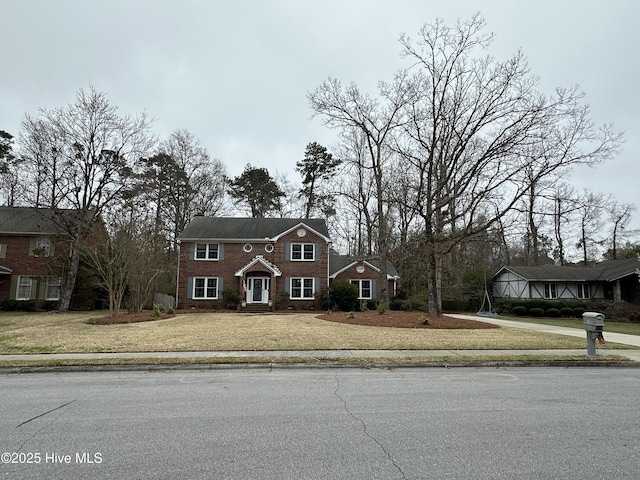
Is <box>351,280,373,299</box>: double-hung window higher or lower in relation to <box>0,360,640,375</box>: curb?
higher

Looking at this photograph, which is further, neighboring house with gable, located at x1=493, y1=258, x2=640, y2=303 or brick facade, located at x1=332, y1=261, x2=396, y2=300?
neighboring house with gable, located at x1=493, y1=258, x2=640, y2=303

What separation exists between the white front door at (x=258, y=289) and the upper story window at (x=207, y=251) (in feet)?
11.1

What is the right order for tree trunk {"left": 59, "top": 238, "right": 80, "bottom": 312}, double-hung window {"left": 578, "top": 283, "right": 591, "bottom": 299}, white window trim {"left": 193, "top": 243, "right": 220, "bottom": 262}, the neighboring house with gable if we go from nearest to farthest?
1. tree trunk {"left": 59, "top": 238, "right": 80, "bottom": 312}
2. white window trim {"left": 193, "top": 243, "right": 220, "bottom": 262}
3. the neighboring house with gable
4. double-hung window {"left": 578, "top": 283, "right": 591, "bottom": 299}

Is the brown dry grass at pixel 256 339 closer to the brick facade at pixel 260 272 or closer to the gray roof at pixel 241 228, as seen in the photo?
the brick facade at pixel 260 272

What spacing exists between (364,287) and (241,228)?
437 inches

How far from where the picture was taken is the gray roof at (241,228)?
30.3 metres

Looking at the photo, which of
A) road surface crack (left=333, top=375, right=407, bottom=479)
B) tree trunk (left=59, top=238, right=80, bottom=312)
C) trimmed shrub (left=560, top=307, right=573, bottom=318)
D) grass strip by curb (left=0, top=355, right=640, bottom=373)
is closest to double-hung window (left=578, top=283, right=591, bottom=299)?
trimmed shrub (left=560, top=307, right=573, bottom=318)

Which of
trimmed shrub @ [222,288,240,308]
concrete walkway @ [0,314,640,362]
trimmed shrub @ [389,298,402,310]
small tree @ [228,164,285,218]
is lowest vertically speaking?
concrete walkway @ [0,314,640,362]

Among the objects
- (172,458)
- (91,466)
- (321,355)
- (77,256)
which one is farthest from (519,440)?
(77,256)

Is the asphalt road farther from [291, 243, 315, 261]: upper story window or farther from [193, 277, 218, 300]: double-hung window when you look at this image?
[291, 243, 315, 261]: upper story window

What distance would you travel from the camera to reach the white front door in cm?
2925

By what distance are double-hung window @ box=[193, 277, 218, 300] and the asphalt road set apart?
2147 cm

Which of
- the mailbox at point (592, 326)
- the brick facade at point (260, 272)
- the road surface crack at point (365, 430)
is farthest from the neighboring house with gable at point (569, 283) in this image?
the road surface crack at point (365, 430)

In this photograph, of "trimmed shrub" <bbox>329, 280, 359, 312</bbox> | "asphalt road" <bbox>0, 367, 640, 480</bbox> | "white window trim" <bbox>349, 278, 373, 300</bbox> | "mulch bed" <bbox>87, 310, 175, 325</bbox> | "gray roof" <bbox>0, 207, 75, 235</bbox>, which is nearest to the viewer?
"asphalt road" <bbox>0, 367, 640, 480</bbox>
